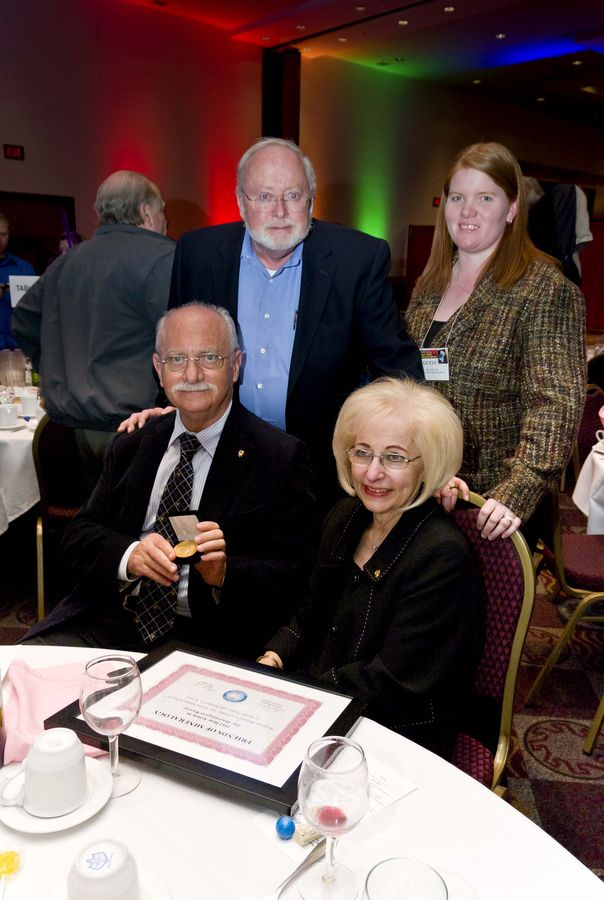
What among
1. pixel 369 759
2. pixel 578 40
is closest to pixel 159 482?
pixel 369 759

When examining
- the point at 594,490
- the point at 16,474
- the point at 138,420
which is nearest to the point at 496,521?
the point at 138,420

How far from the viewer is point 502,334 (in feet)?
7.04

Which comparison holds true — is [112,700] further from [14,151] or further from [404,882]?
[14,151]

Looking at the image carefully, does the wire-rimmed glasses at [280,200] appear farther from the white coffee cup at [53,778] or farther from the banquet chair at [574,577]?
the white coffee cup at [53,778]

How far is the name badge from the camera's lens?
2.25m

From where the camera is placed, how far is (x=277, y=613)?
6.71 feet

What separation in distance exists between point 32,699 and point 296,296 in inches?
60.5

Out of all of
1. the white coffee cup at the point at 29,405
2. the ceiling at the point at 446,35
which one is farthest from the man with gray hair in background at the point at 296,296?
the ceiling at the point at 446,35

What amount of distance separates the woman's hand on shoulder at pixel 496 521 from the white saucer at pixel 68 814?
3.13 feet

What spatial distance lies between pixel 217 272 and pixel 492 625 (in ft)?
4.75

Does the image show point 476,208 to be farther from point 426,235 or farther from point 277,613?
point 426,235

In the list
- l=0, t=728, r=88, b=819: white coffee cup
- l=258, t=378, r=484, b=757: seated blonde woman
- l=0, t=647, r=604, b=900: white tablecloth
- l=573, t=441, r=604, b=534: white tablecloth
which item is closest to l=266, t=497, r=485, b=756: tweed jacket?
l=258, t=378, r=484, b=757: seated blonde woman

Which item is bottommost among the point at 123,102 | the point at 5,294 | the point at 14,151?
the point at 5,294

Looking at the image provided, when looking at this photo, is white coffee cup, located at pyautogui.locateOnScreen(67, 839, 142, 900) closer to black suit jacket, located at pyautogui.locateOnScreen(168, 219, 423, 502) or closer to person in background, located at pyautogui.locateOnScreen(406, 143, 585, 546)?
person in background, located at pyautogui.locateOnScreen(406, 143, 585, 546)
